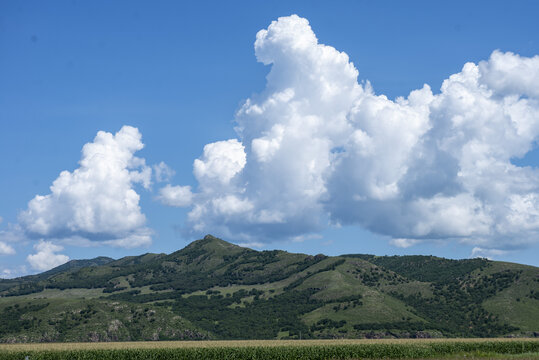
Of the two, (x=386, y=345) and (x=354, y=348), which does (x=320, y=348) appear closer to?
(x=354, y=348)

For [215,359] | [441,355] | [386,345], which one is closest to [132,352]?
[215,359]

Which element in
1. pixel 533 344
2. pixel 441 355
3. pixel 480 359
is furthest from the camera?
pixel 533 344

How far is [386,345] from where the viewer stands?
92.5m

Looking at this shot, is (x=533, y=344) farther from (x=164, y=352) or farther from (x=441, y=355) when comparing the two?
(x=164, y=352)

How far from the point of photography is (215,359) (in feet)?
281

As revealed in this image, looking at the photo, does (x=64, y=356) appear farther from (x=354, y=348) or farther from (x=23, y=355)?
(x=354, y=348)

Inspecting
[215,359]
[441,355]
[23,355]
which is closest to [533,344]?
[441,355]

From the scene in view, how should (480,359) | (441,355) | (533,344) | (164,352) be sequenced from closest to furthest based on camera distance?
(480,359) → (164,352) → (441,355) → (533,344)

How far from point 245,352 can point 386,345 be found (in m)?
24.0

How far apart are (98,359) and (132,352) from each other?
16.8 feet

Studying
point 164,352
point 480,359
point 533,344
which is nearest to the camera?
point 480,359

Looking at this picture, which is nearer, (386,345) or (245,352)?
(245,352)

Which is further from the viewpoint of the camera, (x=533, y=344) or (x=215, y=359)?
(x=533, y=344)

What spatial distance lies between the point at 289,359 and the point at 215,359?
11414mm
